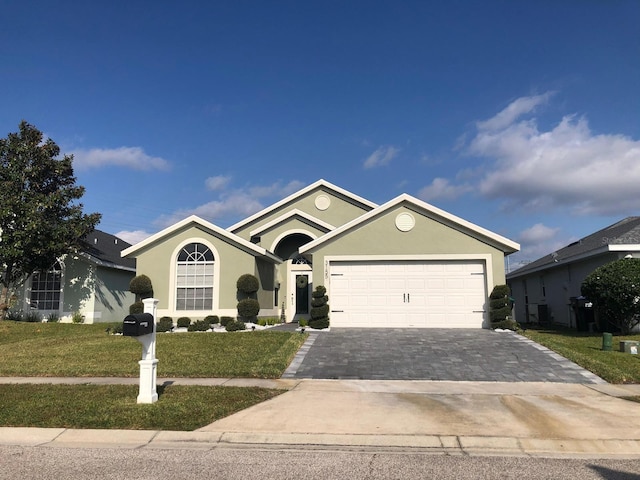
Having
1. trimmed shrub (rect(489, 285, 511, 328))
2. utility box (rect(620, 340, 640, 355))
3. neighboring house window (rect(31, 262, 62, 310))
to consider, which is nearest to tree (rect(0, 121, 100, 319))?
neighboring house window (rect(31, 262, 62, 310))

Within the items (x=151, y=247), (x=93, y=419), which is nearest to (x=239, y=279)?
(x=151, y=247)

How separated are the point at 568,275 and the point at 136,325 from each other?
19504 mm

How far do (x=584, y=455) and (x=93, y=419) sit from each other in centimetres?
631

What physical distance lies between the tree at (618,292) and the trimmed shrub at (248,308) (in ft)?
37.8

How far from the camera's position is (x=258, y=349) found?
12.4 meters

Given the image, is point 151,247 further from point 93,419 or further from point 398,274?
point 93,419

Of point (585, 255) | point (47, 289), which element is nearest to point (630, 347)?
point (585, 255)

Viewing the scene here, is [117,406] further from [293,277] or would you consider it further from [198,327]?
[293,277]

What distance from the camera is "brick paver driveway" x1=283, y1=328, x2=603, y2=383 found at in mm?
10016

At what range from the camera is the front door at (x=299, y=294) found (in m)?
21.6

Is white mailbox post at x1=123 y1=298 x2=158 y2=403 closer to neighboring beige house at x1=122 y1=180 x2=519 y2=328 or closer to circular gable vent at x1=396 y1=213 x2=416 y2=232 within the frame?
neighboring beige house at x1=122 y1=180 x2=519 y2=328

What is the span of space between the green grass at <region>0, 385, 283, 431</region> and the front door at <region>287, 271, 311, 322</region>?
1290cm

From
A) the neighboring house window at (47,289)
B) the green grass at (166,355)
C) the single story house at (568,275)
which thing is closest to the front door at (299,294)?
the green grass at (166,355)

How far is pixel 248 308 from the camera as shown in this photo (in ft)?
57.3
